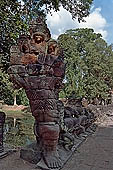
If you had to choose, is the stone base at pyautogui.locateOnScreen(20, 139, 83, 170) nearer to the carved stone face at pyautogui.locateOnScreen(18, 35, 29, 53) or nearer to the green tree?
the carved stone face at pyautogui.locateOnScreen(18, 35, 29, 53)

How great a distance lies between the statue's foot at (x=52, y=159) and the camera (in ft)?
9.27

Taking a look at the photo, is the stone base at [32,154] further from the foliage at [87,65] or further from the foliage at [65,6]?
the foliage at [87,65]

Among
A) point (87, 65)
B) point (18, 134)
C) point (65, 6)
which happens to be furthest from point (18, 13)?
point (87, 65)

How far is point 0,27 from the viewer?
488 centimetres

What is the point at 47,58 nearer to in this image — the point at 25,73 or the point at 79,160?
the point at 25,73

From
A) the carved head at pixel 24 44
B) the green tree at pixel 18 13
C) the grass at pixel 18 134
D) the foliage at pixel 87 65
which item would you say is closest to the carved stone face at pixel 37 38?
the carved head at pixel 24 44

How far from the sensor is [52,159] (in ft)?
9.50

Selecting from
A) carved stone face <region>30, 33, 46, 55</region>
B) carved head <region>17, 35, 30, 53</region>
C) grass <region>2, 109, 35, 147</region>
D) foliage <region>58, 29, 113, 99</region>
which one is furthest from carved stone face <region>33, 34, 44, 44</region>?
foliage <region>58, 29, 113, 99</region>

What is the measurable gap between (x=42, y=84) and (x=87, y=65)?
1723 cm

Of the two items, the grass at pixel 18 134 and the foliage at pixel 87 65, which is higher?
the foliage at pixel 87 65

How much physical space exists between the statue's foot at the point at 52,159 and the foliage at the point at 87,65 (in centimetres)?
1556

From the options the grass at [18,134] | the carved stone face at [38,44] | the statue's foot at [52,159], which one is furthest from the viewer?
the grass at [18,134]

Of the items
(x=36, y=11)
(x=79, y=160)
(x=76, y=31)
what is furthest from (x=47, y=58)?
(x=76, y=31)

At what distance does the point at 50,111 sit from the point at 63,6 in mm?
3830
